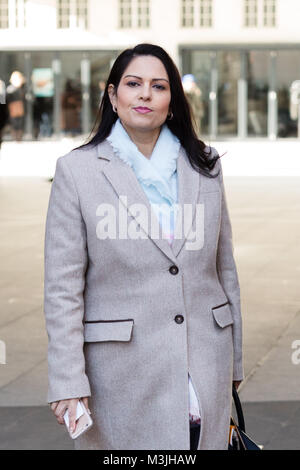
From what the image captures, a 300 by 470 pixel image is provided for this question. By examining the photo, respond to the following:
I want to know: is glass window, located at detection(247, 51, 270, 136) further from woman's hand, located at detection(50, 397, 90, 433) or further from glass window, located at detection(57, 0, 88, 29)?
woman's hand, located at detection(50, 397, 90, 433)

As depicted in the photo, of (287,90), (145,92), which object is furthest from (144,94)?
(287,90)

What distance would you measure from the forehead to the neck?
0.16 metres

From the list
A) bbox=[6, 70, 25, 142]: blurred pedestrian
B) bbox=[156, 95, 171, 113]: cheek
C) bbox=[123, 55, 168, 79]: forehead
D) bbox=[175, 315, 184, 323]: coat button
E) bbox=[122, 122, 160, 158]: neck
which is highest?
bbox=[123, 55, 168, 79]: forehead

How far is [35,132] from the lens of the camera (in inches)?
1238

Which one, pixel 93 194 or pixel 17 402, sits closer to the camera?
pixel 93 194

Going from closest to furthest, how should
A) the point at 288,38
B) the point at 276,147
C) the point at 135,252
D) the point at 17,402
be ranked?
the point at 135,252
the point at 17,402
the point at 276,147
the point at 288,38

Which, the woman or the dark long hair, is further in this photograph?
the dark long hair

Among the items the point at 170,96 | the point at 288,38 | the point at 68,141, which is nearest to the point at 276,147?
the point at 288,38

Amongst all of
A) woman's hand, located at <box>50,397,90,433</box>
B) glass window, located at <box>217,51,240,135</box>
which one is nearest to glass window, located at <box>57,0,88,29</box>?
glass window, located at <box>217,51,240,135</box>

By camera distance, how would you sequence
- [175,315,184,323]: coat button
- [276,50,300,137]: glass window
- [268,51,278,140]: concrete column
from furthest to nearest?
[268,51,278,140]: concrete column < [276,50,300,137]: glass window < [175,315,184,323]: coat button

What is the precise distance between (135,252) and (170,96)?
508mm

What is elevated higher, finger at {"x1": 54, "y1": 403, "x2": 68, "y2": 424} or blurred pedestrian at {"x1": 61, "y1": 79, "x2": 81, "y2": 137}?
finger at {"x1": 54, "y1": 403, "x2": 68, "y2": 424}

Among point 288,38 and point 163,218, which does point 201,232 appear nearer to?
point 163,218

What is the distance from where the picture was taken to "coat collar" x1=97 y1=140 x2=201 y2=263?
9.18 ft
